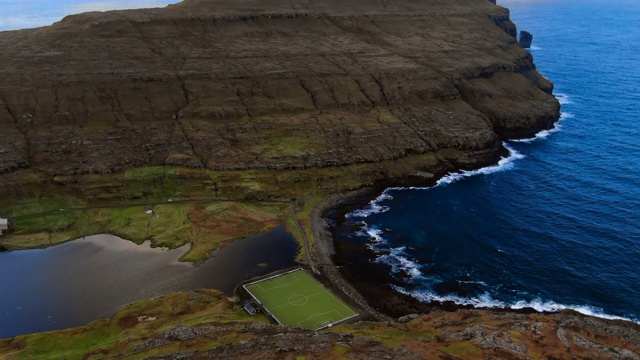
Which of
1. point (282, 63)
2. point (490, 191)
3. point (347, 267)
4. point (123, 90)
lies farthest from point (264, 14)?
point (347, 267)

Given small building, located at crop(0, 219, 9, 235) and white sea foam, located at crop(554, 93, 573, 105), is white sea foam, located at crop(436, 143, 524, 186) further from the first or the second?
small building, located at crop(0, 219, 9, 235)

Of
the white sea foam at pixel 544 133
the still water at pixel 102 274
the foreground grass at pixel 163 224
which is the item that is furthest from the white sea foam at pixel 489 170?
the still water at pixel 102 274

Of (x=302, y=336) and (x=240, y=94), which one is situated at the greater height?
(x=240, y=94)

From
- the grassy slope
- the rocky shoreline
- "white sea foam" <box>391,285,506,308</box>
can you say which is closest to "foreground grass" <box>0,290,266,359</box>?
the grassy slope

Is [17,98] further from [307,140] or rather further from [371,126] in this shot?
[371,126]

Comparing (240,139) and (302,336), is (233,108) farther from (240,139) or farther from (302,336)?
(302,336)

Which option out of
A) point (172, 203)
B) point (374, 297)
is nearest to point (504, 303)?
point (374, 297)
